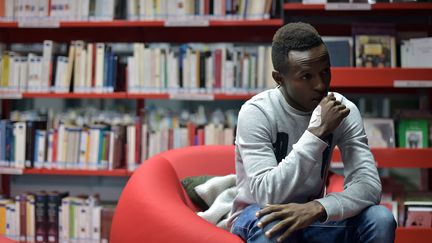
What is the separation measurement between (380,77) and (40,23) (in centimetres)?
205

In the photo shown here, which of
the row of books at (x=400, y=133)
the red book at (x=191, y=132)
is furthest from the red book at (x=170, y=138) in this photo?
the row of books at (x=400, y=133)

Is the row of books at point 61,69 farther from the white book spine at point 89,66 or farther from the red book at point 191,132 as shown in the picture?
the red book at point 191,132

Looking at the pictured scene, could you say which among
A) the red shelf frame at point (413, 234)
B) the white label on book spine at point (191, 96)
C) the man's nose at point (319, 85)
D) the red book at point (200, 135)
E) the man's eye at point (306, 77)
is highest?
the man's eye at point (306, 77)

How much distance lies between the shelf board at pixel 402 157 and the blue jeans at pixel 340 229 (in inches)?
50.9

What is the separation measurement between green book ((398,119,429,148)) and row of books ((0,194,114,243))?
1.76 m

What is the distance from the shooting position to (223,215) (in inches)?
77.9

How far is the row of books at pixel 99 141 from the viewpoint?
3.47 m

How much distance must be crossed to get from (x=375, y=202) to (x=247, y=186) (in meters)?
0.36

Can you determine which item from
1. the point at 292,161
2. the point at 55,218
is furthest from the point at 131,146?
the point at 292,161

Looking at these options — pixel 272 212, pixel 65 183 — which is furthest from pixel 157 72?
pixel 272 212

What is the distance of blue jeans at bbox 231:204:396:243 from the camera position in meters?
1.50

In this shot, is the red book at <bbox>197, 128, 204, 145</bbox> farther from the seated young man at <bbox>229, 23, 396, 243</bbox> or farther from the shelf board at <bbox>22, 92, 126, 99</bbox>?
the seated young man at <bbox>229, 23, 396, 243</bbox>

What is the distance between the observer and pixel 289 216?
1.45 meters

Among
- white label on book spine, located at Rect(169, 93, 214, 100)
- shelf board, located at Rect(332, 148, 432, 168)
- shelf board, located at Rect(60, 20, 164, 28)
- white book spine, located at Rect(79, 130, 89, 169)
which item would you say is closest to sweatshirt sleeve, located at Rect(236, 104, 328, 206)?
shelf board, located at Rect(332, 148, 432, 168)
